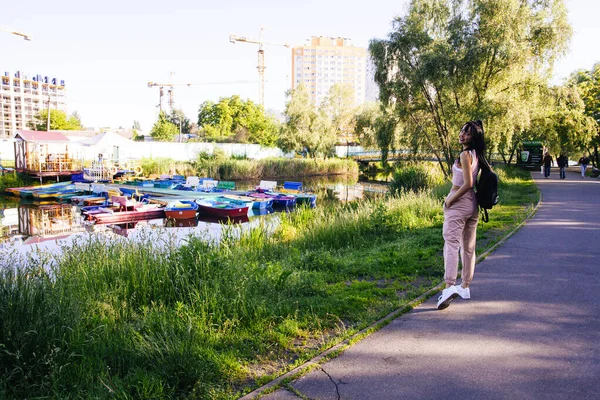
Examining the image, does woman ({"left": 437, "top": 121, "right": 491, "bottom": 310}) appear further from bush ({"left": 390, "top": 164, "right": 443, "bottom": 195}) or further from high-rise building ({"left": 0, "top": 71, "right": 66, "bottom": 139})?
high-rise building ({"left": 0, "top": 71, "right": 66, "bottom": 139})

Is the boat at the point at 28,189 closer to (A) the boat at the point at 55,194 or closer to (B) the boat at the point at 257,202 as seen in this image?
(A) the boat at the point at 55,194

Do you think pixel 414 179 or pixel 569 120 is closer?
pixel 414 179

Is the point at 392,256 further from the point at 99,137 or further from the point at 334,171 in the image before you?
the point at 334,171

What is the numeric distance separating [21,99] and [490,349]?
625ft

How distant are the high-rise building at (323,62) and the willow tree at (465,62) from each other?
163 meters

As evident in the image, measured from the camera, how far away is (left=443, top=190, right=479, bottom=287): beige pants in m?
5.47

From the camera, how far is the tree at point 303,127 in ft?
172

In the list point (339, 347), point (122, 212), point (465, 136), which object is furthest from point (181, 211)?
point (339, 347)

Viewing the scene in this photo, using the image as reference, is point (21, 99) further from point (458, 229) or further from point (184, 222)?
point (458, 229)

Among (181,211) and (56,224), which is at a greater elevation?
(181,211)

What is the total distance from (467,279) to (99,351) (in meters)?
4.21

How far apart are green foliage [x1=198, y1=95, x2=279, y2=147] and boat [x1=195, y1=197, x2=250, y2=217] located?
5293 centimetres

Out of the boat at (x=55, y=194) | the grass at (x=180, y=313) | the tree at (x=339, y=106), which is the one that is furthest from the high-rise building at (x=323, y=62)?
the grass at (x=180, y=313)

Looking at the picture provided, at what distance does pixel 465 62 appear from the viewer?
20.7m
